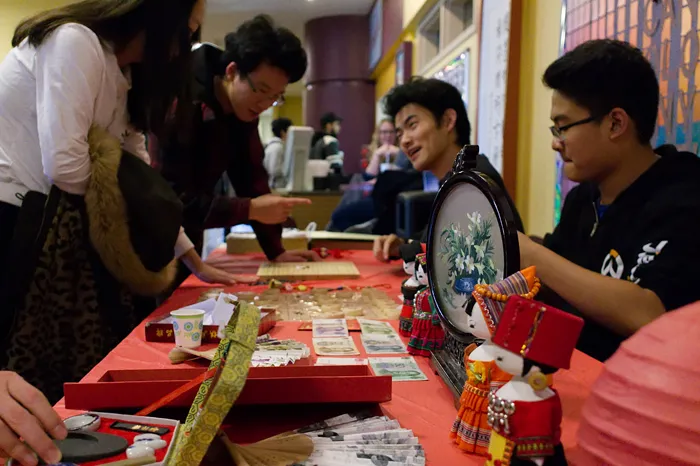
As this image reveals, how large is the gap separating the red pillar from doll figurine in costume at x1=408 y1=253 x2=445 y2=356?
7.62 m

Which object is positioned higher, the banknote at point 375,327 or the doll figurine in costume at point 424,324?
the doll figurine in costume at point 424,324

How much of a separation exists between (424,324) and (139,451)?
0.54 meters

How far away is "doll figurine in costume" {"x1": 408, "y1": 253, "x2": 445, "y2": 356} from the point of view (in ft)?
3.23

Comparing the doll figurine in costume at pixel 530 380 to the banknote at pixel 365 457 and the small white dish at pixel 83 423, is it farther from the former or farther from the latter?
the small white dish at pixel 83 423

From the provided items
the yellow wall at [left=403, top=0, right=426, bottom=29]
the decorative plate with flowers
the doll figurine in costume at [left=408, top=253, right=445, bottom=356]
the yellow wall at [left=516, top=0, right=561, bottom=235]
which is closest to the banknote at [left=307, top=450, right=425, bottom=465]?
the decorative plate with flowers

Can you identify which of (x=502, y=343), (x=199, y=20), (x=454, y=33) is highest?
(x=454, y=33)

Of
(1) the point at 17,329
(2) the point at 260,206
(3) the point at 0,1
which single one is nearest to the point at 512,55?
(2) the point at 260,206

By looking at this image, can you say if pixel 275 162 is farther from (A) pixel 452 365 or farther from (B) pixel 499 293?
(B) pixel 499 293

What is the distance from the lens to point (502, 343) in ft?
1.62

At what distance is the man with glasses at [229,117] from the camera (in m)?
2.00

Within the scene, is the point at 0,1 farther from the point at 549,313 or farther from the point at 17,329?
the point at 549,313

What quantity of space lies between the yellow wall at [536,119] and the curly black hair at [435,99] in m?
0.46

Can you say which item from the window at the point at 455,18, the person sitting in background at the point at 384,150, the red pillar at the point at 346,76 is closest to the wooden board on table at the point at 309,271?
the window at the point at 455,18

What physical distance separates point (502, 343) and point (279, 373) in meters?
0.33
